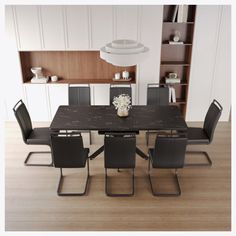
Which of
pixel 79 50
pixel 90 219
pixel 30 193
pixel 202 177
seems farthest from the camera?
pixel 79 50

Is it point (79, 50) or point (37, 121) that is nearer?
point (79, 50)

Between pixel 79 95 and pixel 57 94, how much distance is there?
2.52 ft

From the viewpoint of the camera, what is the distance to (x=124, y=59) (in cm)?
270

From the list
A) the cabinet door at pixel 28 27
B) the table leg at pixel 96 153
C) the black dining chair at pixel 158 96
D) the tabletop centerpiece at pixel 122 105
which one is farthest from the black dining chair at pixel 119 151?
the cabinet door at pixel 28 27

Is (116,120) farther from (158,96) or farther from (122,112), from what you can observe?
(158,96)

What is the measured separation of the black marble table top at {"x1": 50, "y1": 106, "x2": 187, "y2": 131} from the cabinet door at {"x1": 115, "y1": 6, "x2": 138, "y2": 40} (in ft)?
4.67

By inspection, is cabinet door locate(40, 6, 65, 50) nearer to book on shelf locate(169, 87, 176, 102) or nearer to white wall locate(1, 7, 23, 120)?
white wall locate(1, 7, 23, 120)

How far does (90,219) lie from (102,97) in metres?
2.73

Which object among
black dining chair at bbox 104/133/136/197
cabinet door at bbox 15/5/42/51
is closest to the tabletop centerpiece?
black dining chair at bbox 104/133/136/197

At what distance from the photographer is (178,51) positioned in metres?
5.52

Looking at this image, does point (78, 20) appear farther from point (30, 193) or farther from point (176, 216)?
point (176, 216)

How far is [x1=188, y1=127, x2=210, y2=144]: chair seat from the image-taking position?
13.7 ft

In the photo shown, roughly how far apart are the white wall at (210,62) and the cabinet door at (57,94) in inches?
96.8

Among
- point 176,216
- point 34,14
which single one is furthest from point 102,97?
point 176,216
